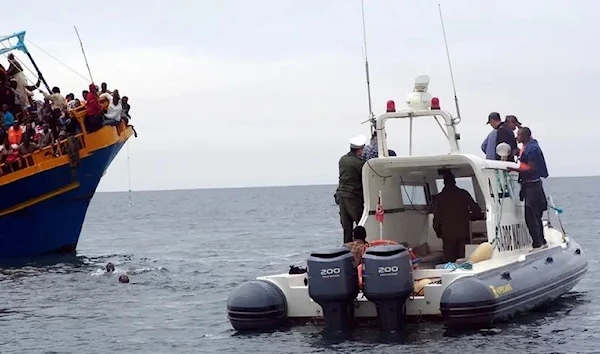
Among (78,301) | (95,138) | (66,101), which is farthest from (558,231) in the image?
(66,101)

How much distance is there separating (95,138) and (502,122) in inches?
496

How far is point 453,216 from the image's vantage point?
1563 cm

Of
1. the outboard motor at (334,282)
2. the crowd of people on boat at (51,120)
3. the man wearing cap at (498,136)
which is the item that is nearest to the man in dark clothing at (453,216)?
the man wearing cap at (498,136)

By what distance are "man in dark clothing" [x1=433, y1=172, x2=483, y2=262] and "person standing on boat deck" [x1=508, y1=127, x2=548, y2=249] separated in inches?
33.3

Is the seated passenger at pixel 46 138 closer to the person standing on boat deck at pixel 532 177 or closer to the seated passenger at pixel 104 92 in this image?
the seated passenger at pixel 104 92

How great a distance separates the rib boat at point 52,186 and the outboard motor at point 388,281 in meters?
15.0

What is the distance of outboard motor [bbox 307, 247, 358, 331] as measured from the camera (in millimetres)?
12484

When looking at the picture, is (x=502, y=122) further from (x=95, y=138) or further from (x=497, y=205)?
(x=95, y=138)

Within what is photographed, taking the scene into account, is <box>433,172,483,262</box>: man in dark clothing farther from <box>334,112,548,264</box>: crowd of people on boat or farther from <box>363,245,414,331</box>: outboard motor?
<box>363,245,414,331</box>: outboard motor

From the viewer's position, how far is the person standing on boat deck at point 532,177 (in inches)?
619

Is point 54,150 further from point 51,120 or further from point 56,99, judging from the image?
point 56,99

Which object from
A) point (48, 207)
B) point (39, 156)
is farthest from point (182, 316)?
point (48, 207)

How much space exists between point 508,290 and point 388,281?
5.88ft

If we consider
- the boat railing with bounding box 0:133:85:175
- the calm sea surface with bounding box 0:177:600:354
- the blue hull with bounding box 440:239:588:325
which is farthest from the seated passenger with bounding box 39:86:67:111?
the blue hull with bounding box 440:239:588:325
